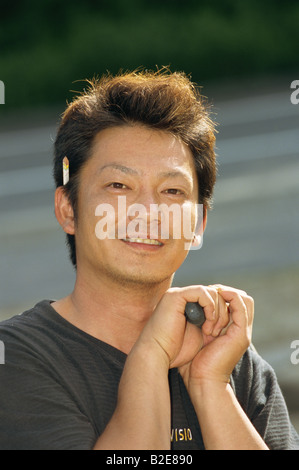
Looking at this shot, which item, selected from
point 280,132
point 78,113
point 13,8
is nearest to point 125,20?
point 13,8

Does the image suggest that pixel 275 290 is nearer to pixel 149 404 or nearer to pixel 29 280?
pixel 29 280

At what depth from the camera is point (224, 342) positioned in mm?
2889

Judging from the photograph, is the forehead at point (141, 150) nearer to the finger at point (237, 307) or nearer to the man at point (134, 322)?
the man at point (134, 322)

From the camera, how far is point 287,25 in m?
20.6

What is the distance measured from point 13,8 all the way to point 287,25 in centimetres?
652

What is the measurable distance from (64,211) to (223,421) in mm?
1098

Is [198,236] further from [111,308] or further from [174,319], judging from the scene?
[174,319]

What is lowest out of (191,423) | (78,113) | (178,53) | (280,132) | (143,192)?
(191,423)

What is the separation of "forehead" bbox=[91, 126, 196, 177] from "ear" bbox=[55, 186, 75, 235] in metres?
0.23

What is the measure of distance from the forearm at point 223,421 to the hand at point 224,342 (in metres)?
0.05

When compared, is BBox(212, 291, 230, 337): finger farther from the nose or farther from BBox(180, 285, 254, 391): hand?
the nose

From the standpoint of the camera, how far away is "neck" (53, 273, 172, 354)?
3.05 metres
